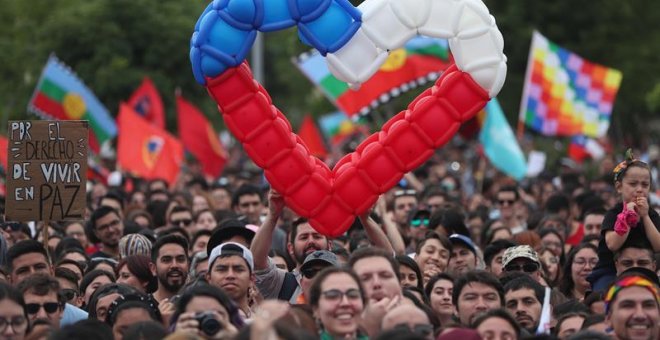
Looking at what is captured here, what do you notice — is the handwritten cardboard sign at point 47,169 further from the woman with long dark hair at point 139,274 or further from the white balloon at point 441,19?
the white balloon at point 441,19

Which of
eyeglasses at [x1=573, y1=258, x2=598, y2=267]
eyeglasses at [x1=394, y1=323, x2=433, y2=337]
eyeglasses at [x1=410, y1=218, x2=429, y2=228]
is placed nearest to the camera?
eyeglasses at [x1=394, y1=323, x2=433, y2=337]

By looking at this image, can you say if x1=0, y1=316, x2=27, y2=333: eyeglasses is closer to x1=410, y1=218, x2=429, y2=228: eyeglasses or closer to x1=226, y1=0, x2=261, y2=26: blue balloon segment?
x1=226, y1=0, x2=261, y2=26: blue balloon segment

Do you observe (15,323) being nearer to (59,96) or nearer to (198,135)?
(59,96)

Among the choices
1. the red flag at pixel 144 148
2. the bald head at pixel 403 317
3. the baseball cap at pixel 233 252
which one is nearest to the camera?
the bald head at pixel 403 317

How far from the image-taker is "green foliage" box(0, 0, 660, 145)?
34.7 metres

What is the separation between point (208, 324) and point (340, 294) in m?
0.71

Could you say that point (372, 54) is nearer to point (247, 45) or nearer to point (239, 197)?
point (247, 45)

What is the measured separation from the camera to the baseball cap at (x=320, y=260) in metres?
10.3

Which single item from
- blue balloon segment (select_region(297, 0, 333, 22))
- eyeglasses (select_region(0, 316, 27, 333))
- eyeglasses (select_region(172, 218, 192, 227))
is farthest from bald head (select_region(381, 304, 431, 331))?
eyeglasses (select_region(172, 218, 192, 227))

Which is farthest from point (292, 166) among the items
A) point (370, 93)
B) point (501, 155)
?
point (501, 155)

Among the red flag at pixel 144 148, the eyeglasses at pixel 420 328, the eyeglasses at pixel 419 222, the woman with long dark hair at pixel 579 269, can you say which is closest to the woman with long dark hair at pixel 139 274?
the woman with long dark hair at pixel 579 269

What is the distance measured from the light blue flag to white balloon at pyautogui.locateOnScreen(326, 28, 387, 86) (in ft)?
35.3

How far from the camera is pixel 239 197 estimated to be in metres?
15.9

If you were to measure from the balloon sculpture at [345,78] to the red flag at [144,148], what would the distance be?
36.0 feet
